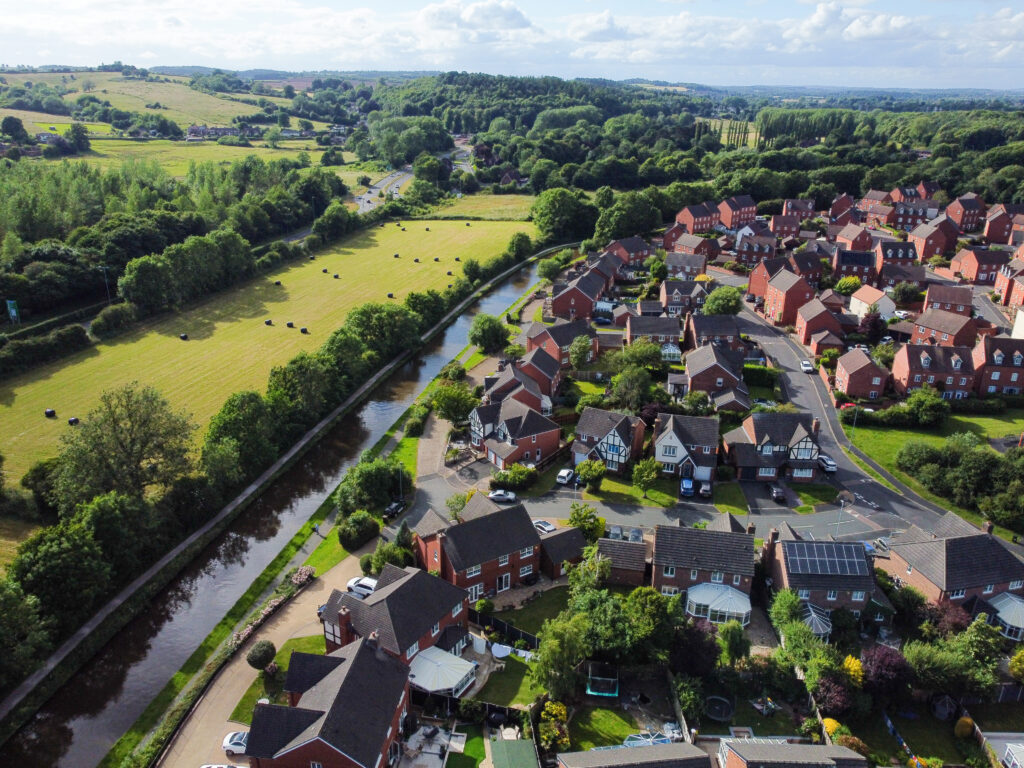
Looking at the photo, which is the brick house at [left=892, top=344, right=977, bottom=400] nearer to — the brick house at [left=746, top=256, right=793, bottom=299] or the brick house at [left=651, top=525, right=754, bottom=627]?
the brick house at [left=746, top=256, right=793, bottom=299]

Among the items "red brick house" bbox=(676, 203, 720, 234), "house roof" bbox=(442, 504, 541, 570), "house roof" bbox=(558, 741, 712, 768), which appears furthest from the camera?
"red brick house" bbox=(676, 203, 720, 234)

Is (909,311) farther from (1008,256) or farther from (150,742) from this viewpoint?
(150,742)

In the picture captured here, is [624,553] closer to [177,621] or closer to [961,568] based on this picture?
[961,568]

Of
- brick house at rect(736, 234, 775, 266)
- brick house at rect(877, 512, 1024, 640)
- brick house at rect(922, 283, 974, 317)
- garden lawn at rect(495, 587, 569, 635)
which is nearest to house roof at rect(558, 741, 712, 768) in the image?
garden lawn at rect(495, 587, 569, 635)

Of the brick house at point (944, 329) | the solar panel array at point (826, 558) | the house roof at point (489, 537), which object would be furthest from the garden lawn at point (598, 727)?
the brick house at point (944, 329)

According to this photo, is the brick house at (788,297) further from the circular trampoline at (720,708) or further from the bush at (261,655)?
the bush at (261,655)

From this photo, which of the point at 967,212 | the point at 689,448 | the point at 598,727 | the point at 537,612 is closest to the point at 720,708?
the point at 598,727
